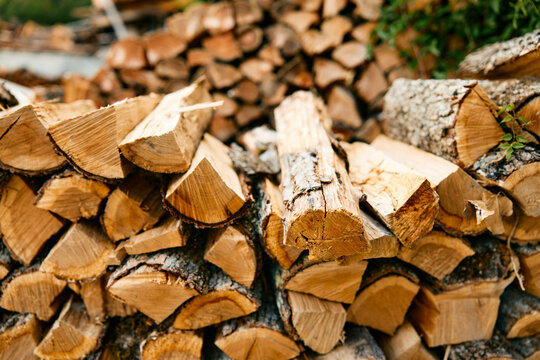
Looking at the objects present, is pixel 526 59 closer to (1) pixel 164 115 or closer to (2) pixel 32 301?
(1) pixel 164 115

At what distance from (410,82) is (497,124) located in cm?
53

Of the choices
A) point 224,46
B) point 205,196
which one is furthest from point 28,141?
point 224,46

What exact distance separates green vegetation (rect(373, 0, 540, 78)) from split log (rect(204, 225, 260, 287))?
2030 millimetres

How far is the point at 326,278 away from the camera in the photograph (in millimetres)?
1288

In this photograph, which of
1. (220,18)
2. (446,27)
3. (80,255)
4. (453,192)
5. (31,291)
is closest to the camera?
A: (453,192)

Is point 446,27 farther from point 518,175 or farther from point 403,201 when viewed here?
point 403,201

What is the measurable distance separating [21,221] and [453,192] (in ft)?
6.63

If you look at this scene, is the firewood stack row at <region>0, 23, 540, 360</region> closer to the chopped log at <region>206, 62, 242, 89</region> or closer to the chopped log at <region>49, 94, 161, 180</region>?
the chopped log at <region>49, 94, 161, 180</region>

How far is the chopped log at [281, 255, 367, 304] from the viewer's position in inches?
49.3

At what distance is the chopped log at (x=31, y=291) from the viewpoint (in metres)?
1.41

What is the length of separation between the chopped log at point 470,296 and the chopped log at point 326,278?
463 mm

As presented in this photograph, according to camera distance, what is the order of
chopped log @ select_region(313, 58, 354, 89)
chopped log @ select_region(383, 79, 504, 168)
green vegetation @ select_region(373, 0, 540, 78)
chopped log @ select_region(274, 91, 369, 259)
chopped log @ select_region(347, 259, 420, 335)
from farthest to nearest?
chopped log @ select_region(313, 58, 354, 89) → green vegetation @ select_region(373, 0, 540, 78) → chopped log @ select_region(347, 259, 420, 335) → chopped log @ select_region(383, 79, 504, 168) → chopped log @ select_region(274, 91, 369, 259)

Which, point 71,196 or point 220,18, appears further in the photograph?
point 220,18

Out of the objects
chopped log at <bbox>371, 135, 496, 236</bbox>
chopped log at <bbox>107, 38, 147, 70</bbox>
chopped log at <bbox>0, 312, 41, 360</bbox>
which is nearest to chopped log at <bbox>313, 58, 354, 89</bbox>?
chopped log at <bbox>371, 135, 496, 236</bbox>
